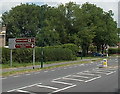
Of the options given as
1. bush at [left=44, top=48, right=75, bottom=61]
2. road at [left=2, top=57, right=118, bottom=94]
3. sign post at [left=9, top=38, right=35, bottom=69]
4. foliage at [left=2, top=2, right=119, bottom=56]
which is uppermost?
foliage at [left=2, top=2, right=119, bottom=56]

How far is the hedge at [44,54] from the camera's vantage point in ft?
115

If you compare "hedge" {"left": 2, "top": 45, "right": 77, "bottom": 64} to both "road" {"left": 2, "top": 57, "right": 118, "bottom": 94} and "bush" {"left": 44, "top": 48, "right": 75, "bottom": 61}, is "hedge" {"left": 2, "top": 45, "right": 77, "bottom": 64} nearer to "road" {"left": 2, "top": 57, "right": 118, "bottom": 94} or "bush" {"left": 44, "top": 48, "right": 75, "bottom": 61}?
"bush" {"left": 44, "top": 48, "right": 75, "bottom": 61}

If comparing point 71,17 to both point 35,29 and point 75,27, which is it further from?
point 35,29

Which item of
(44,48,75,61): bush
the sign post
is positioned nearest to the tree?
(44,48,75,61): bush

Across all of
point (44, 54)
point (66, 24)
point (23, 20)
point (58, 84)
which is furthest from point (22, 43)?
point (23, 20)

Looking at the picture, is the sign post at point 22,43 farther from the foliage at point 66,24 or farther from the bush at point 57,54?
the foliage at point 66,24

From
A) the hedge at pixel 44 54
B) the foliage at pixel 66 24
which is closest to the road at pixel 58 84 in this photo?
the hedge at pixel 44 54

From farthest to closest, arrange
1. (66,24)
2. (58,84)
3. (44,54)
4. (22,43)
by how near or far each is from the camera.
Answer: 1. (66,24)
2. (44,54)
3. (22,43)
4. (58,84)

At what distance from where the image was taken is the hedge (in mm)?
35031

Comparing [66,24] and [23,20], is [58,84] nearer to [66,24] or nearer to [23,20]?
[66,24]

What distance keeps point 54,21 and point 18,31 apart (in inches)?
642

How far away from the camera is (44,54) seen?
140 feet

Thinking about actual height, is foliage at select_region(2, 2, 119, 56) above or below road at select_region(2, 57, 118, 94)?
above

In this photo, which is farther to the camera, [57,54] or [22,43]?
[57,54]
